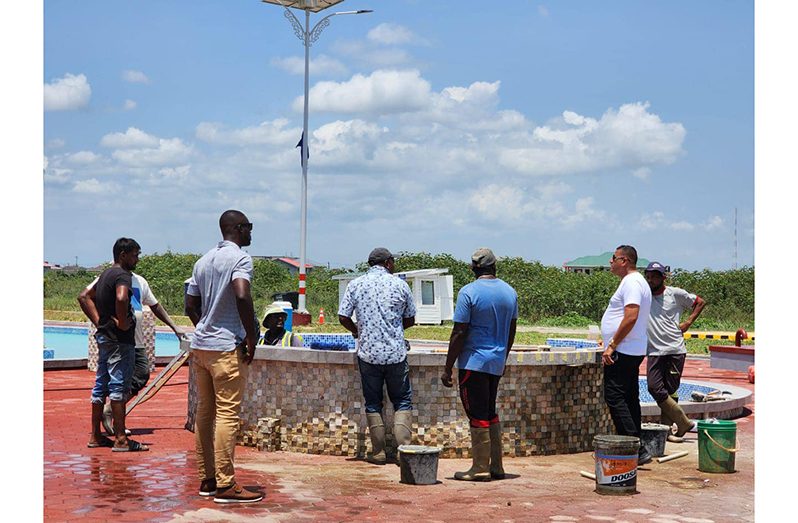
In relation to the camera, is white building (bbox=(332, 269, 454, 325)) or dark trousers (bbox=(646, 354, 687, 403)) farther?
white building (bbox=(332, 269, 454, 325))

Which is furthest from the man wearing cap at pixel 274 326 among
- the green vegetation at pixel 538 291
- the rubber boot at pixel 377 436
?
the green vegetation at pixel 538 291

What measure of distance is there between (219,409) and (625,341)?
3.54 meters

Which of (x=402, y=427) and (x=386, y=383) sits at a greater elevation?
(x=386, y=383)

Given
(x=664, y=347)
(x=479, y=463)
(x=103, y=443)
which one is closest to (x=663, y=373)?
(x=664, y=347)

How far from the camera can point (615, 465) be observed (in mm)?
7855

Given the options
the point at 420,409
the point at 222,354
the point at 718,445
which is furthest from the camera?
the point at 420,409

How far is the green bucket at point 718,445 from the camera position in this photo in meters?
8.80

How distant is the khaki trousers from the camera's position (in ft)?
23.9

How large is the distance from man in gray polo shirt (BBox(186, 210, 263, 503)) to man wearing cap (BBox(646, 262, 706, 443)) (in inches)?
A: 170

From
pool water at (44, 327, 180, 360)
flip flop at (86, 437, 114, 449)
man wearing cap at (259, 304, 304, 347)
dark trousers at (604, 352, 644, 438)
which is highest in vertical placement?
man wearing cap at (259, 304, 304, 347)

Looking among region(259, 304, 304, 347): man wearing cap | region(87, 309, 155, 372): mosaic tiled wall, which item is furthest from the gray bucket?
region(87, 309, 155, 372): mosaic tiled wall

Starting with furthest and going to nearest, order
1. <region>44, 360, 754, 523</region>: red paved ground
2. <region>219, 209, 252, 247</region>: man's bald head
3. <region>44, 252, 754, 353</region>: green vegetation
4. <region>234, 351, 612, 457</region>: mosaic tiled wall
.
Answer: <region>44, 252, 754, 353</region>: green vegetation, <region>234, 351, 612, 457</region>: mosaic tiled wall, <region>219, 209, 252, 247</region>: man's bald head, <region>44, 360, 754, 523</region>: red paved ground

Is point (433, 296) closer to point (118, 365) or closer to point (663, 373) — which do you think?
point (663, 373)

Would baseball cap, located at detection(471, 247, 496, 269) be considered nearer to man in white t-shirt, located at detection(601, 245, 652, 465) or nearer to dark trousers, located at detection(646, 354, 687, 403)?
man in white t-shirt, located at detection(601, 245, 652, 465)
